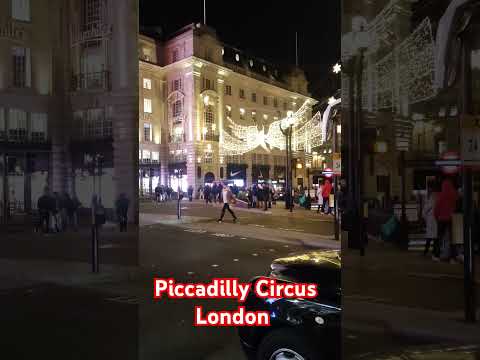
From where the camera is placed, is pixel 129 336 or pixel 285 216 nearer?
pixel 129 336

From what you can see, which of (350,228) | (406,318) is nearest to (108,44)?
(406,318)

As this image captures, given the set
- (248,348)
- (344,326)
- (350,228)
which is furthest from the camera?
(350,228)

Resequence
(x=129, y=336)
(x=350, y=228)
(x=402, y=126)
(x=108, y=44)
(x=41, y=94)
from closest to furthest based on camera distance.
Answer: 1. (x=129, y=336)
2. (x=108, y=44)
3. (x=41, y=94)
4. (x=350, y=228)
5. (x=402, y=126)

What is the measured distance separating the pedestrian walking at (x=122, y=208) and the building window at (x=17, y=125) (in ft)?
7.75

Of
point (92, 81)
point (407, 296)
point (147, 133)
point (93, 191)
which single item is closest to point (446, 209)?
point (407, 296)

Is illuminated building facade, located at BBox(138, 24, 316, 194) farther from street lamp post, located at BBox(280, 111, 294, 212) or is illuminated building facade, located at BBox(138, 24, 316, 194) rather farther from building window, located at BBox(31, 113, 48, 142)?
building window, located at BBox(31, 113, 48, 142)

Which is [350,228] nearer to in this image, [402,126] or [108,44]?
[402,126]

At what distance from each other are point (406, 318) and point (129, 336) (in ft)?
11.5

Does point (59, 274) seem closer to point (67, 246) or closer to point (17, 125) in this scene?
point (67, 246)

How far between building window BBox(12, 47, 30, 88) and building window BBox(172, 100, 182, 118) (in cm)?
280

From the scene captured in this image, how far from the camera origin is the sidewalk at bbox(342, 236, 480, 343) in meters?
5.02

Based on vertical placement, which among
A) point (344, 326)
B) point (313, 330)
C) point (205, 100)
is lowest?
point (344, 326)

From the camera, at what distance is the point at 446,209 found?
883cm

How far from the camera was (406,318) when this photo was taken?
5312 mm
